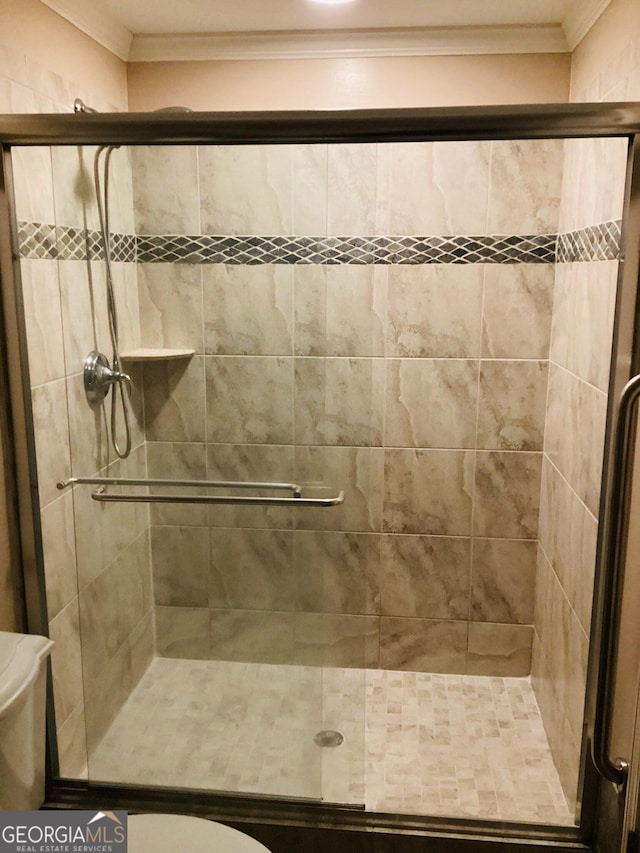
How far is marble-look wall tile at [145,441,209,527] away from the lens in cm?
189

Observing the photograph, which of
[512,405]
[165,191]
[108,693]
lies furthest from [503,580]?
[165,191]

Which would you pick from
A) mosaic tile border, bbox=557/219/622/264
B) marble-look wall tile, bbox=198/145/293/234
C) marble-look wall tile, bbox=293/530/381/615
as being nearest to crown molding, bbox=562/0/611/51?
mosaic tile border, bbox=557/219/622/264

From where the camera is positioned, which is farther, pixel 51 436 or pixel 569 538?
pixel 569 538

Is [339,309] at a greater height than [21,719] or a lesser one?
greater

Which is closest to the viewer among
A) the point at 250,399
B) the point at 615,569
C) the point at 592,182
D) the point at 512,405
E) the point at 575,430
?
the point at 615,569

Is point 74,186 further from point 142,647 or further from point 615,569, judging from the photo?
point 615,569

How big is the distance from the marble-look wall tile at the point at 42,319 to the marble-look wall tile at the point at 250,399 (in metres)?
0.41

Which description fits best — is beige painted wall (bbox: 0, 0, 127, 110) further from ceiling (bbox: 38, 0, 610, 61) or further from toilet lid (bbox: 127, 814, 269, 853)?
toilet lid (bbox: 127, 814, 269, 853)

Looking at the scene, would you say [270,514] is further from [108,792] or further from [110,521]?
[108,792]

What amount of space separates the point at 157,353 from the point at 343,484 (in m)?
0.71

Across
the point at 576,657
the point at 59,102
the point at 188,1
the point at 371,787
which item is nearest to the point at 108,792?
the point at 371,787

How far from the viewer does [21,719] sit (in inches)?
54.8

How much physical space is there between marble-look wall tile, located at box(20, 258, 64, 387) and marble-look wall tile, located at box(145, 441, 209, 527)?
34 centimetres

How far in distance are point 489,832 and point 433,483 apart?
1.15 meters
